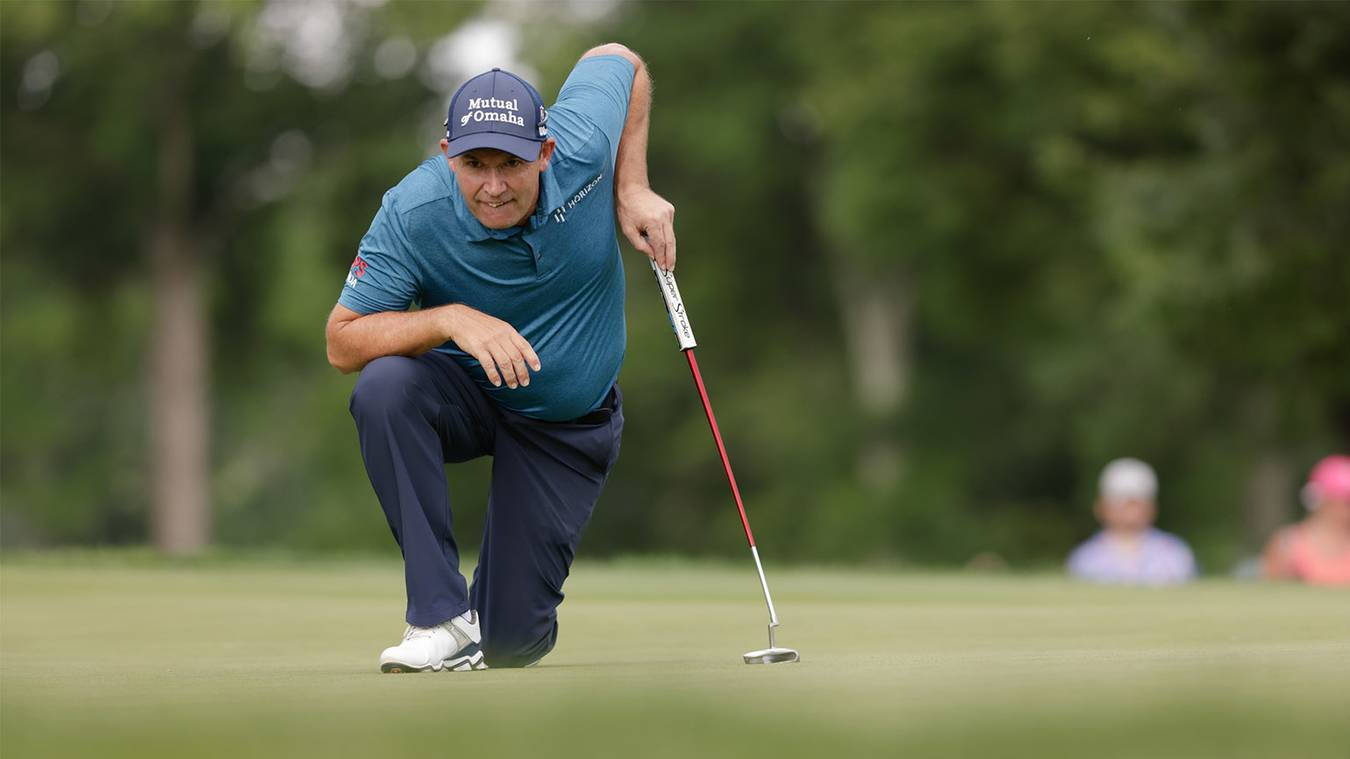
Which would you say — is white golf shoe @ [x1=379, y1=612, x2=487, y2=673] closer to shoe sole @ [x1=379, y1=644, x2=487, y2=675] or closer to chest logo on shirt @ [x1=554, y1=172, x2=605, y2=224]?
shoe sole @ [x1=379, y1=644, x2=487, y2=675]

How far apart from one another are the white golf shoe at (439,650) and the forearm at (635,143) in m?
1.40

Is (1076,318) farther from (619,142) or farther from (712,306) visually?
(619,142)

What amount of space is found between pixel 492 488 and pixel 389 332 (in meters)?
0.87

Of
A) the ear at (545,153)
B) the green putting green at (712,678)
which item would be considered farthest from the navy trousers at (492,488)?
the ear at (545,153)

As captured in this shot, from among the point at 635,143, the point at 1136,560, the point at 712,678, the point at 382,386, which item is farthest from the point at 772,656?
the point at 1136,560

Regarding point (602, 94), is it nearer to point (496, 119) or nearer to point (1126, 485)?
point (496, 119)

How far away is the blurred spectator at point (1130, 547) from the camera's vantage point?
10.9 metres

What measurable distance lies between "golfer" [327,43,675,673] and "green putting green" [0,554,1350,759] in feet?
0.88

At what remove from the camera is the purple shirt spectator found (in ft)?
35.6

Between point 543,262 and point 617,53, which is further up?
point 617,53

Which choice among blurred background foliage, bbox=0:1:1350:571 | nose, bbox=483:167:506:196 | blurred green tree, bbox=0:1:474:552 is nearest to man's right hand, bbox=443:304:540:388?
nose, bbox=483:167:506:196

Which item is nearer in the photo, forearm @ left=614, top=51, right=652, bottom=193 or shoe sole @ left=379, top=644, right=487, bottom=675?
shoe sole @ left=379, top=644, right=487, bottom=675

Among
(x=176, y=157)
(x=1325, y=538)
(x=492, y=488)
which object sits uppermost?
(x=176, y=157)

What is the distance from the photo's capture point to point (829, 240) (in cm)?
3166
